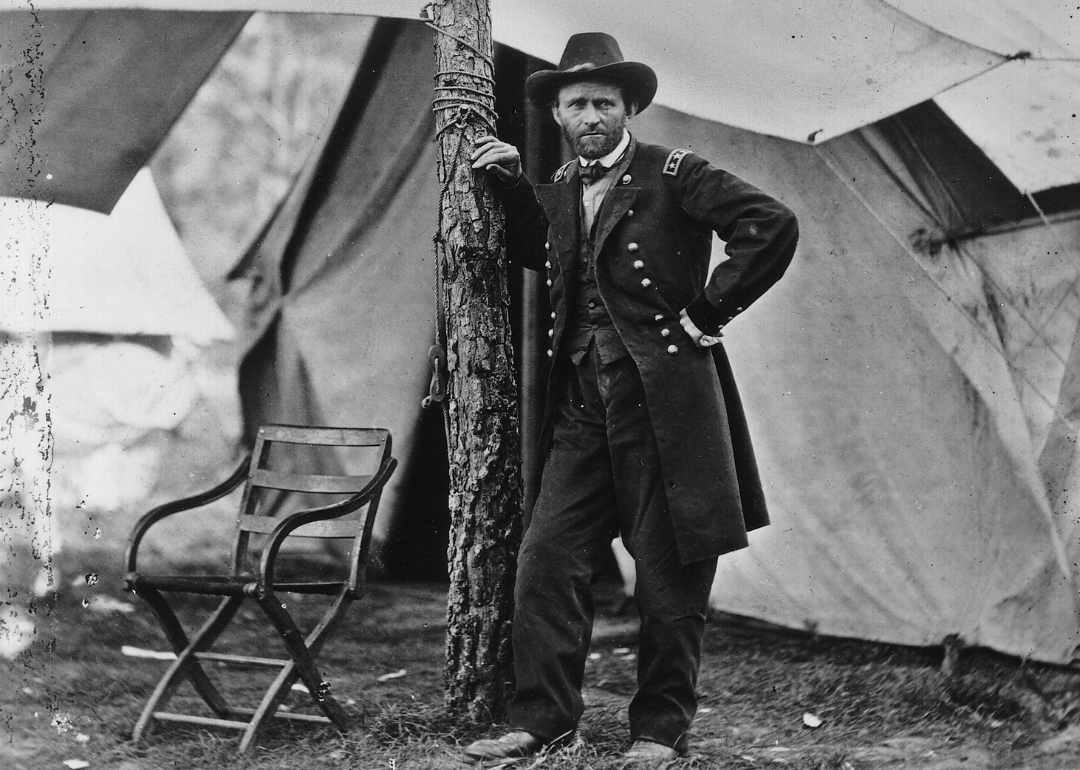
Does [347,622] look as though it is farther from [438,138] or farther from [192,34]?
[192,34]

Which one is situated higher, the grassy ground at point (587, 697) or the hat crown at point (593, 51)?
the hat crown at point (593, 51)

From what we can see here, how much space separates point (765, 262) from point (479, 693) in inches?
63.7

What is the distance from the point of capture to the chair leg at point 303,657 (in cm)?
312

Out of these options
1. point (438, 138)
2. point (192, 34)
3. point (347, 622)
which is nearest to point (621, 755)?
point (347, 622)

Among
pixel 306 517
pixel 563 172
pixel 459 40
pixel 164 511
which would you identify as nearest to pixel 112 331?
pixel 164 511

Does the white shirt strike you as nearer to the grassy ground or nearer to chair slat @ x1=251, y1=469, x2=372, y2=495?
chair slat @ x1=251, y1=469, x2=372, y2=495

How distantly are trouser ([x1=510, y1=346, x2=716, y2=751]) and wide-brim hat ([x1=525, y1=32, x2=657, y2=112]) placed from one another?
34.7 inches

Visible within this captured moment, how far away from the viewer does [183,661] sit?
3.37 meters

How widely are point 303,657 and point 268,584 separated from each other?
0.93ft

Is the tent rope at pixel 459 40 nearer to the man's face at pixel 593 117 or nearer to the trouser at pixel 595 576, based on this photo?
the man's face at pixel 593 117

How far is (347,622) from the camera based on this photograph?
160 inches

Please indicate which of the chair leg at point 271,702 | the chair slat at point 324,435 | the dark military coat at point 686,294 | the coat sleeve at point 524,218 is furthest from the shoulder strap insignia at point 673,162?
the chair leg at point 271,702

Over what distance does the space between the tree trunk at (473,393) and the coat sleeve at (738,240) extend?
2.33 ft

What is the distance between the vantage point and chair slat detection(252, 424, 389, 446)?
364 cm
